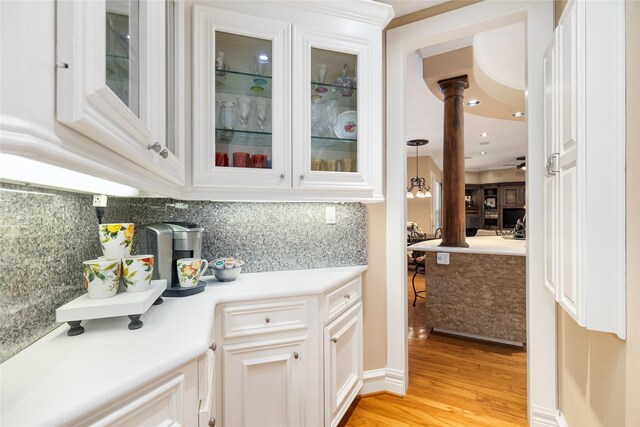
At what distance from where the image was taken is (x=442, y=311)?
10.4 feet

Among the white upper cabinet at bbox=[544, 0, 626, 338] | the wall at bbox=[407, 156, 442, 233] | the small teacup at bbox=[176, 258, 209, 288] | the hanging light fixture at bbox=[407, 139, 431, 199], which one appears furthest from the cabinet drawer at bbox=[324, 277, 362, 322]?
the wall at bbox=[407, 156, 442, 233]

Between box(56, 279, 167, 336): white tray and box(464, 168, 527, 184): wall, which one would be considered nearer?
box(56, 279, 167, 336): white tray

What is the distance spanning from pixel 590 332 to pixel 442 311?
1.97 metres

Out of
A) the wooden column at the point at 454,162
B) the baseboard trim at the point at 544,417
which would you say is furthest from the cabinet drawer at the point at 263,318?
the wooden column at the point at 454,162

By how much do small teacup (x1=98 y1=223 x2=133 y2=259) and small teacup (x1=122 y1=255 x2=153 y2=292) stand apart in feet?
0.13

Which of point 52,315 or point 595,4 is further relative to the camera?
point 595,4

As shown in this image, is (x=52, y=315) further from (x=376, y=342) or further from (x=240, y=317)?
(x=376, y=342)

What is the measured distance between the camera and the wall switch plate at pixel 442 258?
312 cm

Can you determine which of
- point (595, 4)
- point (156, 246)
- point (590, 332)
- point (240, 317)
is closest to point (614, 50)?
point (595, 4)

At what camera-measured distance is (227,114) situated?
162 cm

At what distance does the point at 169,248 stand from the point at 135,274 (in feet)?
1.20

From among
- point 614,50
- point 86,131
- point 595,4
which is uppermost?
point 595,4

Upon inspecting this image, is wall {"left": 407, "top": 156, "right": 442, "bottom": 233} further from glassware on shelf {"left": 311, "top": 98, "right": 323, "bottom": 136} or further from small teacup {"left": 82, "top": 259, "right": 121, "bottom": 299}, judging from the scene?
small teacup {"left": 82, "top": 259, "right": 121, "bottom": 299}

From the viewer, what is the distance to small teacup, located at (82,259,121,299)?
3.08 feet
